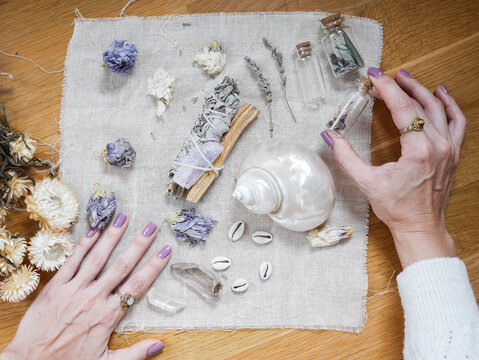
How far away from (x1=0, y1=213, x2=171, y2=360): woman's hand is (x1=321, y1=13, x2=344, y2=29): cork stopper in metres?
0.57

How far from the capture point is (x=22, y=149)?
88 cm

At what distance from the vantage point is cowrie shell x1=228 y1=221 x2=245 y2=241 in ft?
3.00

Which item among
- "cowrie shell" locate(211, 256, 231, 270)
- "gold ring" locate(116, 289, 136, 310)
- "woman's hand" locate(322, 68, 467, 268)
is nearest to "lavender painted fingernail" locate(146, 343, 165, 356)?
"gold ring" locate(116, 289, 136, 310)

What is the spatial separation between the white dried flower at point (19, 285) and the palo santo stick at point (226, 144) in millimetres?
367

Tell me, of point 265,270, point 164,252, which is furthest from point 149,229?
point 265,270

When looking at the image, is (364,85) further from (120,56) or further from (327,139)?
(120,56)

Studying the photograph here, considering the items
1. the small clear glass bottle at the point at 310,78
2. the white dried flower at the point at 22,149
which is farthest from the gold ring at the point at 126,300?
the small clear glass bottle at the point at 310,78

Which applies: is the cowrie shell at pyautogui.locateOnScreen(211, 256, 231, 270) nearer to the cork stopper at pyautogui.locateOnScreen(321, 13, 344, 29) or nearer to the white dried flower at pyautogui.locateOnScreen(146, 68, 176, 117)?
the white dried flower at pyautogui.locateOnScreen(146, 68, 176, 117)

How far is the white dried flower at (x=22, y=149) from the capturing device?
878 millimetres

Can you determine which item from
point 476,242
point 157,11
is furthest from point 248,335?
point 157,11

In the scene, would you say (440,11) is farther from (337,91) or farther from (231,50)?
(231,50)

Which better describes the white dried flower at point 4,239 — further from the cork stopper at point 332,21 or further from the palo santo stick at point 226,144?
the cork stopper at point 332,21

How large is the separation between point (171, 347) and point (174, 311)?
0.08 meters

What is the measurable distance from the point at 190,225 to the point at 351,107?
1.41 ft
